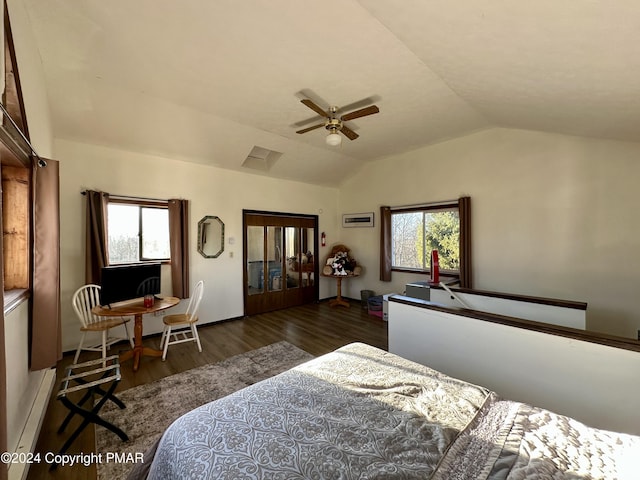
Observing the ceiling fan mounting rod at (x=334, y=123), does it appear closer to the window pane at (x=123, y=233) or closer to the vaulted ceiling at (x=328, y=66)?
the vaulted ceiling at (x=328, y=66)

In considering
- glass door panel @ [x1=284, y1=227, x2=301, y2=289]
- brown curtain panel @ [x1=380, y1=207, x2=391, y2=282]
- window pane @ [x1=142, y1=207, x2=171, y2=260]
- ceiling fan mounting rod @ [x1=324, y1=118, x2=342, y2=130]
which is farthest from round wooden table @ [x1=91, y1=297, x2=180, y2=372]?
brown curtain panel @ [x1=380, y1=207, x2=391, y2=282]

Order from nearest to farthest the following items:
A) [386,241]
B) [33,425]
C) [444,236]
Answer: [33,425]
[444,236]
[386,241]

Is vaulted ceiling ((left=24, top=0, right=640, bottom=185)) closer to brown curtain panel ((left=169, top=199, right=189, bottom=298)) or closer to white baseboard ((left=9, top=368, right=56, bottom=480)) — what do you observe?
brown curtain panel ((left=169, top=199, right=189, bottom=298))

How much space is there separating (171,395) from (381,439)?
2.24m

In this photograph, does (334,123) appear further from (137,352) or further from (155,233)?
(137,352)

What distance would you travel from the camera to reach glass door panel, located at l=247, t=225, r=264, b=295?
4949 mm

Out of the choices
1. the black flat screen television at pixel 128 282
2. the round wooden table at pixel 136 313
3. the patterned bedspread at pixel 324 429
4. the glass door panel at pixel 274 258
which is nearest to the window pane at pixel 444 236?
the glass door panel at pixel 274 258

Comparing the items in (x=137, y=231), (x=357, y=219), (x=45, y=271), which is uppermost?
(x=357, y=219)

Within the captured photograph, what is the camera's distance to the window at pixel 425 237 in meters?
4.51

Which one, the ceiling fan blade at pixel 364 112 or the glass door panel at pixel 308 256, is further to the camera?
the glass door panel at pixel 308 256

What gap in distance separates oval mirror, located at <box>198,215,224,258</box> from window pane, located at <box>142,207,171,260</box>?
1.58ft

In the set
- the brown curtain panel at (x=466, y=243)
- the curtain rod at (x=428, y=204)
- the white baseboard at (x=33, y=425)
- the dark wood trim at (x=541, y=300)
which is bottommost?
the white baseboard at (x=33, y=425)

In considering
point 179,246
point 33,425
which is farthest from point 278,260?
point 33,425

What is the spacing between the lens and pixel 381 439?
3.32ft
